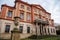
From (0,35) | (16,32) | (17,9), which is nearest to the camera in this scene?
(16,32)

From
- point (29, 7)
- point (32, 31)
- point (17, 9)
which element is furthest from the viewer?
point (29, 7)

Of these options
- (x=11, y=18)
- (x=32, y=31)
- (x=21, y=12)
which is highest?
(x=21, y=12)

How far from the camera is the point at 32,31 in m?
23.4

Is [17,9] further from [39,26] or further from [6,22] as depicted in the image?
[39,26]

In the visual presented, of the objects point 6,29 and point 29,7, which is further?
point 29,7

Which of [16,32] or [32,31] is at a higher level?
[16,32]

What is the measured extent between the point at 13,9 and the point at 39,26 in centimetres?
1085

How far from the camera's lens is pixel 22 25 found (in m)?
21.8

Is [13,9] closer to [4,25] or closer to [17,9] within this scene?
[17,9]

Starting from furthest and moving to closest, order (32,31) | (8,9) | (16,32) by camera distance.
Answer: (32,31), (8,9), (16,32)

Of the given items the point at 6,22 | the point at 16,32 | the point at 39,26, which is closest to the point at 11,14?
the point at 6,22

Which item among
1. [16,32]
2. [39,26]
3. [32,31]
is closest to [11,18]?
[32,31]

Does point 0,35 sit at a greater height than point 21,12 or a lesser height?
lesser

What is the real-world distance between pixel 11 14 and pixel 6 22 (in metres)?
2.89
